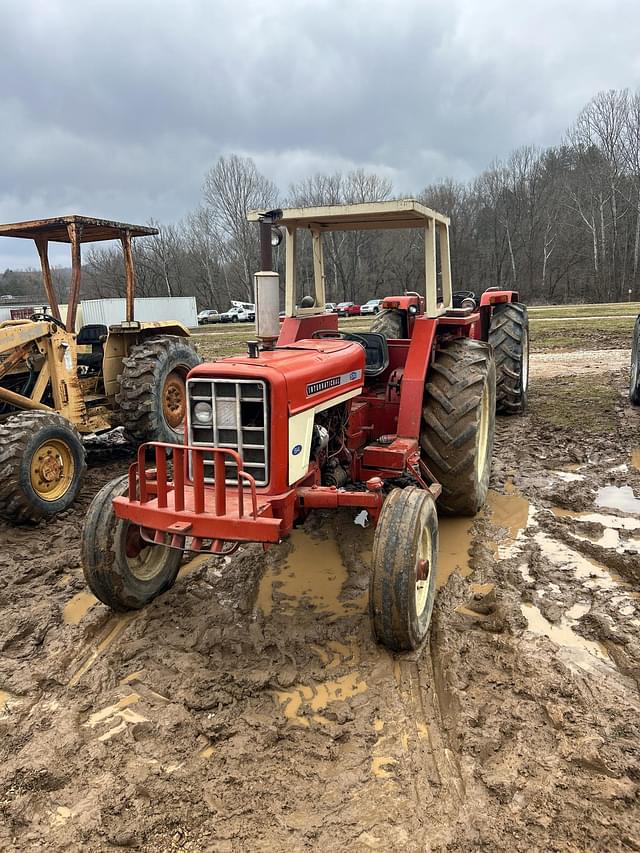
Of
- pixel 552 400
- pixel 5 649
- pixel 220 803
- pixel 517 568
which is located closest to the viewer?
pixel 220 803

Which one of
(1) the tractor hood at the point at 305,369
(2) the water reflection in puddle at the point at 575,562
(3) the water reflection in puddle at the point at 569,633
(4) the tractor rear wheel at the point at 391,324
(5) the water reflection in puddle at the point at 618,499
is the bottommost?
(3) the water reflection in puddle at the point at 569,633

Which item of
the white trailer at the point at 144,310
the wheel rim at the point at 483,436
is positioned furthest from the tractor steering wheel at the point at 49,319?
the white trailer at the point at 144,310

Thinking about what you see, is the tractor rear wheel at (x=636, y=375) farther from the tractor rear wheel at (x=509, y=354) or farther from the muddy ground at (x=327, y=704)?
the muddy ground at (x=327, y=704)

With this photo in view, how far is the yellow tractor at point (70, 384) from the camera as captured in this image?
5.16 meters

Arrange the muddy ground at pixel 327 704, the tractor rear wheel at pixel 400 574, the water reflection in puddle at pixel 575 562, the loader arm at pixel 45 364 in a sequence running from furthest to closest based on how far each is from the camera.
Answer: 1. the loader arm at pixel 45 364
2. the water reflection in puddle at pixel 575 562
3. the tractor rear wheel at pixel 400 574
4. the muddy ground at pixel 327 704

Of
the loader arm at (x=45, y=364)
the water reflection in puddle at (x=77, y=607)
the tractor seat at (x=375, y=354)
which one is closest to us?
the water reflection in puddle at (x=77, y=607)

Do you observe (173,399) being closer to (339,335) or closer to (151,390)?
(151,390)

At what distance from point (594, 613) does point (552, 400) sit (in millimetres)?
6002

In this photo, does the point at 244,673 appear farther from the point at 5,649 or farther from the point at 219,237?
the point at 219,237

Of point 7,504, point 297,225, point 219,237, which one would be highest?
point 219,237

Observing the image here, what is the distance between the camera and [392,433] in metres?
4.95

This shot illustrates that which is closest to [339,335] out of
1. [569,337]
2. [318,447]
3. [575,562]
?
[318,447]

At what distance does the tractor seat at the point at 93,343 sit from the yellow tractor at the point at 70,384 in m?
0.01

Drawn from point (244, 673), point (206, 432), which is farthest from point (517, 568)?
point (206, 432)
